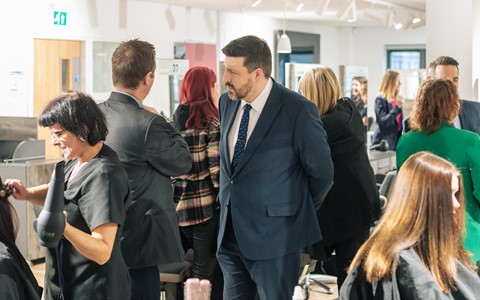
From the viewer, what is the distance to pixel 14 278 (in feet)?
8.65

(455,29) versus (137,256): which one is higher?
(455,29)

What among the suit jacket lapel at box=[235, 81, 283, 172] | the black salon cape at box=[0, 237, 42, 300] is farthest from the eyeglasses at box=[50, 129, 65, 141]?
the suit jacket lapel at box=[235, 81, 283, 172]

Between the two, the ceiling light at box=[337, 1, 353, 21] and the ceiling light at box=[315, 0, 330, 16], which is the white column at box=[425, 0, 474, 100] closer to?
the ceiling light at box=[315, 0, 330, 16]

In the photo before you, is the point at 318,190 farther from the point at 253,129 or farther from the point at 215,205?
the point at 215,205

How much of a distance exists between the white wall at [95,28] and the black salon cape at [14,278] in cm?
876

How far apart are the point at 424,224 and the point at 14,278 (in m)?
1.23

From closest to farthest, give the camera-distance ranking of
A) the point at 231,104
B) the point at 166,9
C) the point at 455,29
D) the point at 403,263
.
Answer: the point at 403,263, the point at 231,104, the point at 455,29, the point at 166,9

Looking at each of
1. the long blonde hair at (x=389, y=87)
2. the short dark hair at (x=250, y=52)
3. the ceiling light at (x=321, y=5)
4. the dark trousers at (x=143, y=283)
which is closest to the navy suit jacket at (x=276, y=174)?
the short dark hair at (x=250, y=52)

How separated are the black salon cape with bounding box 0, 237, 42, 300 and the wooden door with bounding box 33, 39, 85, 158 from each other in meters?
8.76

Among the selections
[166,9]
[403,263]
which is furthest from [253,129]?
[166,9]

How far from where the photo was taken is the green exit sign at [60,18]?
38.8 ft

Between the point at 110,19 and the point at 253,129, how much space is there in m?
9.76

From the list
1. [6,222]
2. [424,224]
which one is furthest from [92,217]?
[424,224]

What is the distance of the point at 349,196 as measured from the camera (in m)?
4.46
